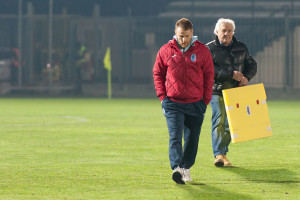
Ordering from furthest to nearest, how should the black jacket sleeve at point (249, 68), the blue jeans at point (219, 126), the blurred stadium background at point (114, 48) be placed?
1. the blurred stadium background at point (114, 48)
2. the blue jeans at point (219, 126)
3. the black jacket sleeve at point (249, 68)

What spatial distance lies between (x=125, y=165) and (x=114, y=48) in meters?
31.6

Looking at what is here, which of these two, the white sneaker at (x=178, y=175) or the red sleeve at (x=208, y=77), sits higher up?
the red sleeve at (x=208, y=77)

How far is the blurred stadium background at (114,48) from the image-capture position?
39.6m

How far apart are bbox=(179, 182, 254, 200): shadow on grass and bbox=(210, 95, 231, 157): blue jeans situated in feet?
5.85

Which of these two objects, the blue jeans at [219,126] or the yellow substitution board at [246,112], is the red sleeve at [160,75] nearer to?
the yellow substitution board at [246,112]

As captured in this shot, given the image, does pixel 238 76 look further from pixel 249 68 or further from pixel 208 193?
pixel 208 193

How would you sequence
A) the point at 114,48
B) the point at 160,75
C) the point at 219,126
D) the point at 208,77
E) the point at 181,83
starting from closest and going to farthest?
the point at 181,83 → the point at 160,75 → the point at 208,77 → the point at 219,126 → the point at 114,48

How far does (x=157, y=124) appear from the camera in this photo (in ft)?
64.5

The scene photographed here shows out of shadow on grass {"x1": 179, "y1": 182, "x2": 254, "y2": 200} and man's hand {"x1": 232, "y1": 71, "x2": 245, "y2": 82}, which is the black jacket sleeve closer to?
man's hand {"x1": 232, "y1": 71, "x2": 245, "y2": 82}

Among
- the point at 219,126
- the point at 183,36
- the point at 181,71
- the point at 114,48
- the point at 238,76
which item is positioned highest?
the point at 183,36

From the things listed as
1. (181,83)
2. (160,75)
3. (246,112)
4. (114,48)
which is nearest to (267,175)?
(246,112)

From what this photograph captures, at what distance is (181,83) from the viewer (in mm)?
9367

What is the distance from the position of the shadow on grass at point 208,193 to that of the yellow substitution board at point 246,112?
1.33 meters

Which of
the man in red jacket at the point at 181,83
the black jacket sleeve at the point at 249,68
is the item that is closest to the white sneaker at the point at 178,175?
the man in red jacket at the point at 181,83
